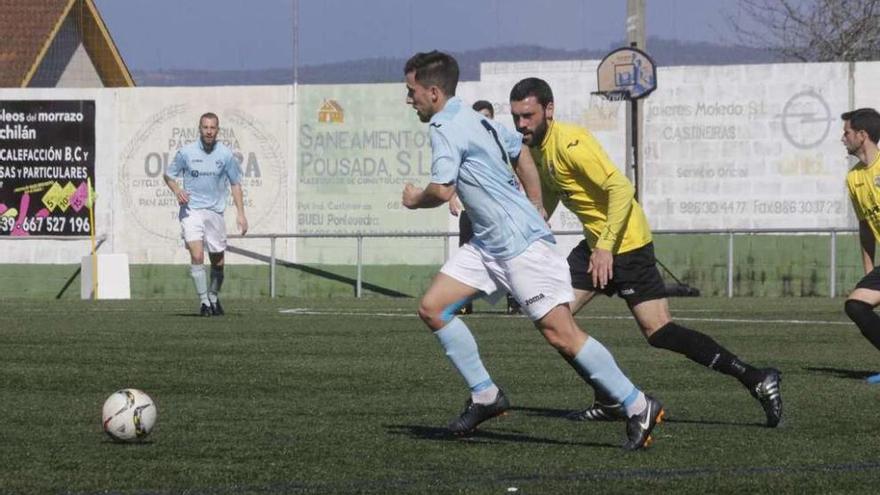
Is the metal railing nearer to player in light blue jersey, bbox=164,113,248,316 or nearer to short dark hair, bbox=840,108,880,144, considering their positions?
player in light blue jersey, bbox=164,113,248,316

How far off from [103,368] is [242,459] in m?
5.11

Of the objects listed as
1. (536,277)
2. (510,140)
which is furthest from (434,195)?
(510,140)

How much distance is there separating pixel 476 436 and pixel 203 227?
38.3ft

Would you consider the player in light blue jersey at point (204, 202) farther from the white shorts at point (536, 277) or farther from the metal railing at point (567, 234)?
the white shorts at point (536, 277)

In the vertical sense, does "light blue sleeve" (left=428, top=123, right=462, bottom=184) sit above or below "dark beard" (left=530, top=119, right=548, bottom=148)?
below

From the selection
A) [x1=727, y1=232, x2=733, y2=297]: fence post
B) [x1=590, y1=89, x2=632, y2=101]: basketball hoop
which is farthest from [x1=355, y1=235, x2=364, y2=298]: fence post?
[x1=727, y1=232, x2=733, y2=297]: fence post

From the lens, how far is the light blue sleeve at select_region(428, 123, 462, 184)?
26.8 feet

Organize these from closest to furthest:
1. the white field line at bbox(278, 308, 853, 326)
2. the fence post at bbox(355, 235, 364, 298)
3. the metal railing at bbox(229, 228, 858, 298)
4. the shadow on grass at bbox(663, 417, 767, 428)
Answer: the shadow on grass at bbox(663, 417, 767, 428), the white field line at bbox(278, 308, 853, 326), the metal railing at bbox(229, 228, 858, 298), the fence post at bbox(355, 235, 364, 298)

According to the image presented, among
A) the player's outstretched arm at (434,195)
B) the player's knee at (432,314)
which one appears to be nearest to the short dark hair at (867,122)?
the player's knee at (432,314)

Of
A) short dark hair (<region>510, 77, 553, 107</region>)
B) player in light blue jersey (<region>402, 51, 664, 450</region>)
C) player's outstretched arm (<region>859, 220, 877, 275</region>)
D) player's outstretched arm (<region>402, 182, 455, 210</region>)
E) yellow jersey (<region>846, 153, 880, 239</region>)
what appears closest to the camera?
player's outstretched arm (<region>402, 182, 455, 210</region>)

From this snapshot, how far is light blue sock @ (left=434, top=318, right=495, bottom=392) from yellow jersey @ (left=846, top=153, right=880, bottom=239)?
4241 millimetres

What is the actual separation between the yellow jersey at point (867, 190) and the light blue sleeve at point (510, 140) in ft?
12.9

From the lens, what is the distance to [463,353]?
870 cm

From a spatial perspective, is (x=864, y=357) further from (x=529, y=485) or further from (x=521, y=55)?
(x=521, y=55)
